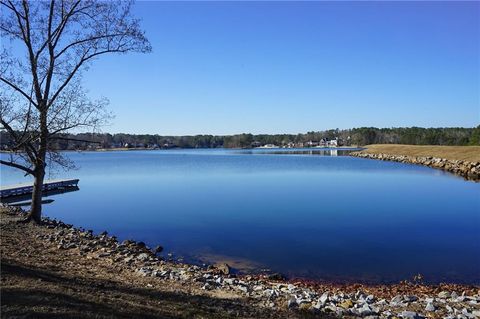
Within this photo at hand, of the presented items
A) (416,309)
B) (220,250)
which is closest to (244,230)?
(220,250)

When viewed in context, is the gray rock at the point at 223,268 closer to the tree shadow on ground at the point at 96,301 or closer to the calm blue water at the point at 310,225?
the calm blue water at the point at 310,225

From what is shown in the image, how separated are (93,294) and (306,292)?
5060 millimetres

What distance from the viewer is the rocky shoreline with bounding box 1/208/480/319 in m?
8.54

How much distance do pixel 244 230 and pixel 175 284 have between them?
948cm

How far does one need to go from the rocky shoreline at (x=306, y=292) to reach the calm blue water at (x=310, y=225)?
150 centimetres

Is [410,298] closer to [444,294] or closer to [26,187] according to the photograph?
[444,294]

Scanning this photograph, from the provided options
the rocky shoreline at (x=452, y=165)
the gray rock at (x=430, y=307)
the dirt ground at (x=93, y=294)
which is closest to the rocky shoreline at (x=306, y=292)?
the gray rock at (x=430, y=307)

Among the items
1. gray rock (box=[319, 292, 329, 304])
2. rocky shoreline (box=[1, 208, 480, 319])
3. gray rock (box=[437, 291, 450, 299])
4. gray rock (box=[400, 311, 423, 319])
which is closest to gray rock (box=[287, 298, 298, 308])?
rocky shoreline (box=[1, 208, 480, 319])

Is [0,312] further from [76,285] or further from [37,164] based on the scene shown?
[37,164]

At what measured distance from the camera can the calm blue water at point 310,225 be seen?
14039 mm

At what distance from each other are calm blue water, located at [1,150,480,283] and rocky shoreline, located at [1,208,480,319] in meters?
1.50

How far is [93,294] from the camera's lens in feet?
25.4

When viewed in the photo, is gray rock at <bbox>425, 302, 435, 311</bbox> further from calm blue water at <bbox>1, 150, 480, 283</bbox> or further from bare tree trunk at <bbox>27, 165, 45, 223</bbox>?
bare tree trunk at <bbox>27, 165, 45, 223</bbox>

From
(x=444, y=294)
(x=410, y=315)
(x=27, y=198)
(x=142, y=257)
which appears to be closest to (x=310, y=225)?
(x=142, y=257)
